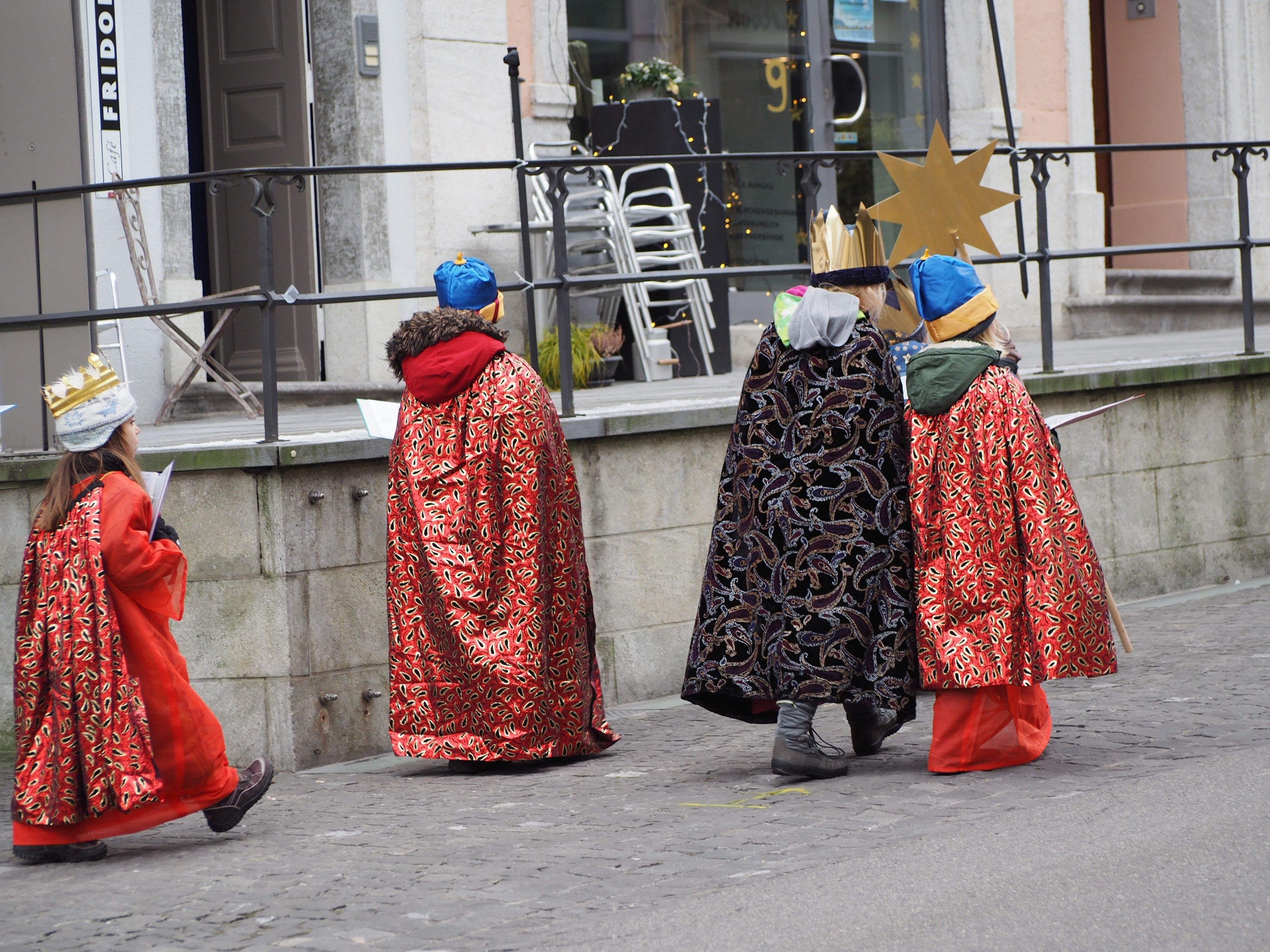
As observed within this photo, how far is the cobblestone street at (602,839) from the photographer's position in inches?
173

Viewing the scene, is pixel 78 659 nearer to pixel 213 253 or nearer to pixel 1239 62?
pixel 213 253

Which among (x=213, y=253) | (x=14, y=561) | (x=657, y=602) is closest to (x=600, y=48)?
(x=213, y=253)

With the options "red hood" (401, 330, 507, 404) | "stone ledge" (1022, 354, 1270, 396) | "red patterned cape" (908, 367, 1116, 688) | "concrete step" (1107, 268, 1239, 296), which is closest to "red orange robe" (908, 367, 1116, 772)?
"red patterned cape" (908, 367, 1116, 688)

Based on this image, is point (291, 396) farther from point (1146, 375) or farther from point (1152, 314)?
point (1152, 314)

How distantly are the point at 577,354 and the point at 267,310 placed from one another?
386cm

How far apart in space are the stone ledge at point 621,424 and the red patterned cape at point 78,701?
127 cm

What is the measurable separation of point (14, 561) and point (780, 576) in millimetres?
3214

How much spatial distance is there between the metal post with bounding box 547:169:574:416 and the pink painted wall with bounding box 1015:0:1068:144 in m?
7.78

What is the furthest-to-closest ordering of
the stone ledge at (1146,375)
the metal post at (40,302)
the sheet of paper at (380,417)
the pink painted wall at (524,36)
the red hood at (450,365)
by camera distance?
the pink painted wall at (524,36)
the stone ledge at (1146,375)
the metal post at (40,302)
the sheet of paper at (380,417)
the red hood at (450,365)

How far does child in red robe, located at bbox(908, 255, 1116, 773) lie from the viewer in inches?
225

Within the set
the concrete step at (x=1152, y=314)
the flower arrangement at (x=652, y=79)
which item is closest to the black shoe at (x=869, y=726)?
the flower arrangement at (x=652, y=79)

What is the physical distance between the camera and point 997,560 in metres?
5.74

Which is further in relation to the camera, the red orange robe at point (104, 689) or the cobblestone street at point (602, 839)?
the red orange robe at point (104, 689)

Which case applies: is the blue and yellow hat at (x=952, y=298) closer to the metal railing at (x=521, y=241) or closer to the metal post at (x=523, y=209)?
the metal railing at (x=521, y=241)
